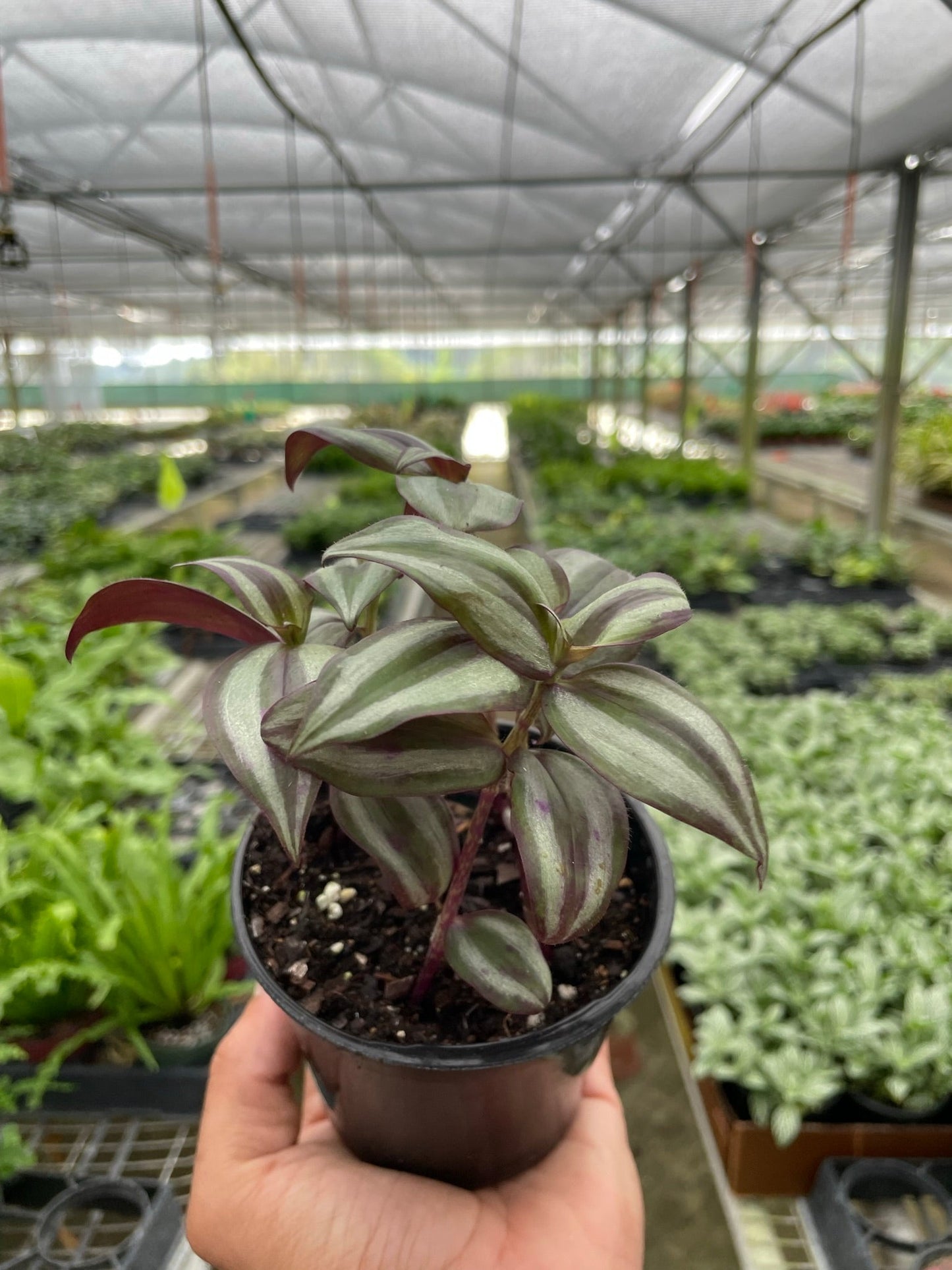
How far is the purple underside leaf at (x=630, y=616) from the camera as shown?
494mm

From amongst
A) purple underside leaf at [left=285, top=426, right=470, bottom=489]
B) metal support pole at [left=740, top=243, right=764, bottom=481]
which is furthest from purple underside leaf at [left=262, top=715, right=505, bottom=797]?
metal support pole at [left=740, top=243, right=764, bottom=481]

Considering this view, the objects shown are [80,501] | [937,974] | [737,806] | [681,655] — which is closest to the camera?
[737,806]

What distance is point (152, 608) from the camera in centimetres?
56

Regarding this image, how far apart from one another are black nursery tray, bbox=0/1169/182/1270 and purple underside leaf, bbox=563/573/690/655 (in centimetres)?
96

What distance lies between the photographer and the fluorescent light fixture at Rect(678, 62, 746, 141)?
14.4ft

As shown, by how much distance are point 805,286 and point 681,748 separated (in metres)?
18.4

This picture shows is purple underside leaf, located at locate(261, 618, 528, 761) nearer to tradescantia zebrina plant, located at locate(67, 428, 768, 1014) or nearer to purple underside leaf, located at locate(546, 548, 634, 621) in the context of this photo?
tradescantia zebrina plant, located at locate(67, 428, 768, 1014)

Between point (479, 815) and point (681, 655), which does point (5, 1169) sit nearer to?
point (479, 815)

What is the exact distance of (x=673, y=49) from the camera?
427cm

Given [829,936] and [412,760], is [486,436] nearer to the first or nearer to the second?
[829,936]

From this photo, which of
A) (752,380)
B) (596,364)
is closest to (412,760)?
(752,380)

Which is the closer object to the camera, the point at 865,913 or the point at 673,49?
the point at 865,913

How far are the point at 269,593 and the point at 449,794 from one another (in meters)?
0.20

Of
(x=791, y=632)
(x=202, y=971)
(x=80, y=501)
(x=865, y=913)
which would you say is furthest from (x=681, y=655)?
(x=80, y=501)
